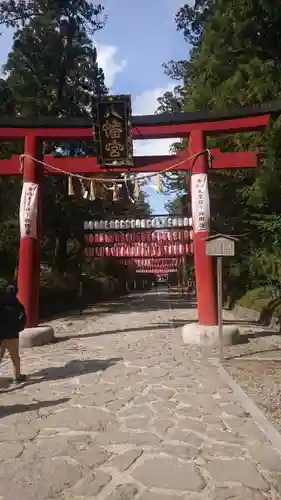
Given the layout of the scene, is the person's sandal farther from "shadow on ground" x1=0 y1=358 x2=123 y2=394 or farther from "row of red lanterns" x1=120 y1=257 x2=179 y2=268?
"row of red lanterns" x1=120 y1=257 x2=179 y2=268

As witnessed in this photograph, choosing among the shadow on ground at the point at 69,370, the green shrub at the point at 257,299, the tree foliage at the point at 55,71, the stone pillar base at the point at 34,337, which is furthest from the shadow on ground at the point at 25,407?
the tree foliage at the point at 55,71

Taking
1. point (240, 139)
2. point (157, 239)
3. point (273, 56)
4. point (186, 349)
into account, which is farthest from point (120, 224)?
point (186, 349)

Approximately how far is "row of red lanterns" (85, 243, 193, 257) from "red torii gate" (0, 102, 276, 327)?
1350 centimetres

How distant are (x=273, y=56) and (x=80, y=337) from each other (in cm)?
1307

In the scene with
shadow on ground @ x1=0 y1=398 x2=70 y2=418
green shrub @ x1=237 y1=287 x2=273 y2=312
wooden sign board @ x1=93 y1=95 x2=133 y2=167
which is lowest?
shadow on ground @ x1=0 y1=398 x2=70 y2=418

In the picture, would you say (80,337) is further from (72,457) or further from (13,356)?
(72,457)

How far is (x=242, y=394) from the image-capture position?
7094mm

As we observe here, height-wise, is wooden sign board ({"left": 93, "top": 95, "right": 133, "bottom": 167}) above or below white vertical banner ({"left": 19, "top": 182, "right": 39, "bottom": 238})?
above

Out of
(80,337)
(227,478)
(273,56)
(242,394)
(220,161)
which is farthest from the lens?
(273,56)

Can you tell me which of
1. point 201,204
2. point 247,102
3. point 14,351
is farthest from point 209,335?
point 247,102

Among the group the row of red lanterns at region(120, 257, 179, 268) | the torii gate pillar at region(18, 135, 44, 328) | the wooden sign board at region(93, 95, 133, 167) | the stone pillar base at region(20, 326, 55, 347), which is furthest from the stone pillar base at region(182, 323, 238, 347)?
the row of red lanterns at region(120, 257, 179, 268)

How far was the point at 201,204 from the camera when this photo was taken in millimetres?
11961

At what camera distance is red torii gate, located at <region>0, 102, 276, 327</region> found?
39.3ft

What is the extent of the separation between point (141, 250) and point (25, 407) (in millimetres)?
20333
